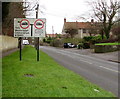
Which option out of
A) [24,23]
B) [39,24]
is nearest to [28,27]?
[24,23]

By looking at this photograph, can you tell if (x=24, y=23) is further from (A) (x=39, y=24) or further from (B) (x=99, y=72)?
(B) (x=99, y=72)

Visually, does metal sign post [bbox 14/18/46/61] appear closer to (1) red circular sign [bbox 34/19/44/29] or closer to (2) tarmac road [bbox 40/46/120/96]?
(1) red circular sign [bbox 34/19/44/29]

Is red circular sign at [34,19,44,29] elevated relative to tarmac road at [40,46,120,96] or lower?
elevated

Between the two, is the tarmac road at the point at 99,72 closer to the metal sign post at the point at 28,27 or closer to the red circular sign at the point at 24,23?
the metal sign post at the point at 28,27

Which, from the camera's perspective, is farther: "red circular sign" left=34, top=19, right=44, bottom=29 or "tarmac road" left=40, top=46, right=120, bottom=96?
"red circular sign" left=34, top=19, right=44, bottom=29

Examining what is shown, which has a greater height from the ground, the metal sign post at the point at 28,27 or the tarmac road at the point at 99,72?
the metal sign post at the point at 28,27

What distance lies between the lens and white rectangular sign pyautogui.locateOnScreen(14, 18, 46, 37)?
14.1m

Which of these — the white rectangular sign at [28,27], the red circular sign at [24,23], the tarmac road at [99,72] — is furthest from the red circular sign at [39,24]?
the tarmac road at [99,72]

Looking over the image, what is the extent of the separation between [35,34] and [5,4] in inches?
158

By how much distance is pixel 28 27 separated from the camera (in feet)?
47.2

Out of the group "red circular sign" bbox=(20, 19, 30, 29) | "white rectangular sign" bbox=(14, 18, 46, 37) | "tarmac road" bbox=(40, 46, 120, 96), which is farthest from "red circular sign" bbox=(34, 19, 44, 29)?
"tarmac road" bbox=(40, 46, 120, 96)

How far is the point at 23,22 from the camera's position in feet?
46.5

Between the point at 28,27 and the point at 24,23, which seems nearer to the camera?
the point at 24,23

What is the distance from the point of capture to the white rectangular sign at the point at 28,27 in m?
14.1
